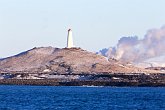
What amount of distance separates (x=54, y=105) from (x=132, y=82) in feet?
328

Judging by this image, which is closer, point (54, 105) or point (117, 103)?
point (54, 105)

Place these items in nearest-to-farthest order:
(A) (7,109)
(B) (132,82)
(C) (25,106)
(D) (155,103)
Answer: (A) (7,109) < (C) (25,106) < (D) (155,103) < (B) (132,82)

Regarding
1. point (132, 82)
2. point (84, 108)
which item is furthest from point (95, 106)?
point (132, 82)

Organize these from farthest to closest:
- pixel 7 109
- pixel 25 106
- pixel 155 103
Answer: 1. pixel 155 103
2. pixel 25 106
3. pixel 7 109

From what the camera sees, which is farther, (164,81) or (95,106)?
(164,81)

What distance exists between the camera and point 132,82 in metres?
198

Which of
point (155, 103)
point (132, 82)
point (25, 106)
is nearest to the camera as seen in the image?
point (25, 106)

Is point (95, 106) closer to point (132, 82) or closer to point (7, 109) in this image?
point (7, 109)

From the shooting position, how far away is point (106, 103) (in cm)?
10562

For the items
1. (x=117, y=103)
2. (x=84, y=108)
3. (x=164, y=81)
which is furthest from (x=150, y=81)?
(x=84, y=108)

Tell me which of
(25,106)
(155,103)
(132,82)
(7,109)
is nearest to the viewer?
(7,109)

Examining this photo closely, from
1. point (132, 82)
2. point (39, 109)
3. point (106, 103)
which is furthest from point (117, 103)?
point (132, 82)

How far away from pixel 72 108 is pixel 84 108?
4.40ft

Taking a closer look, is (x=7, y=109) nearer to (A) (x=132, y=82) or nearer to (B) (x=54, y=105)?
(B) (x=54, y=105)
